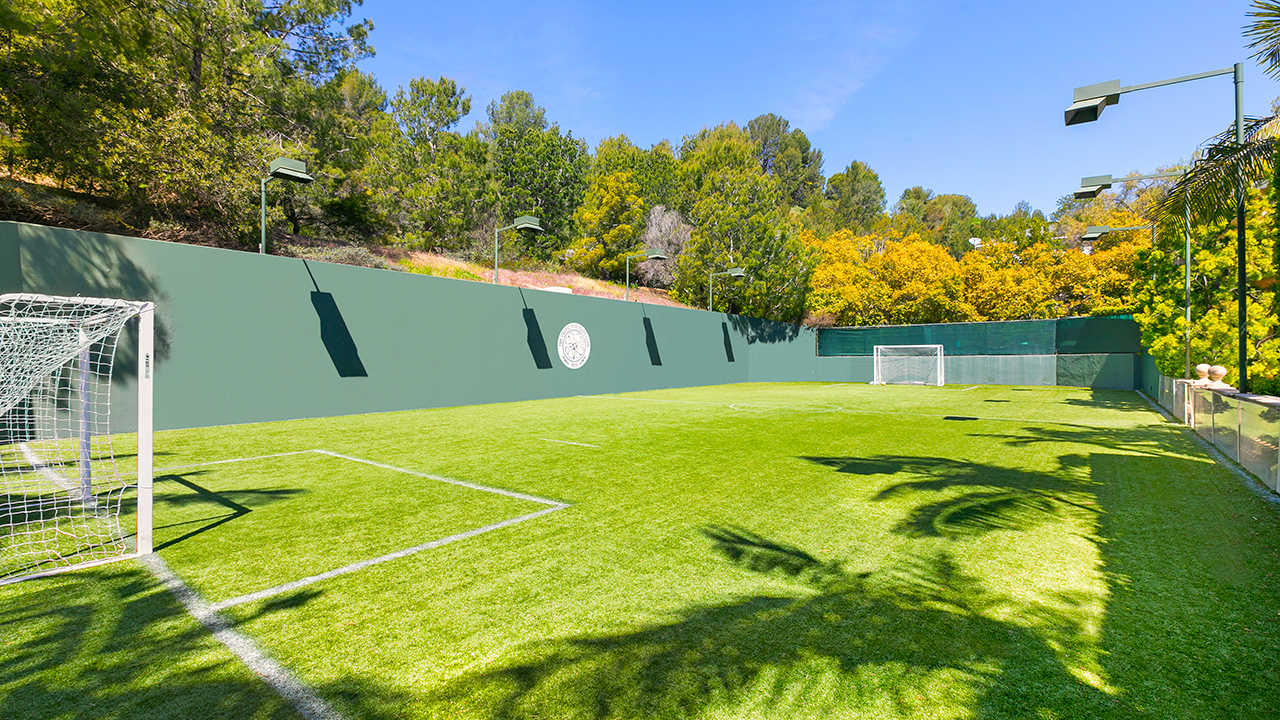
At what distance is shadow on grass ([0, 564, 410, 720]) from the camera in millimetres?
2275

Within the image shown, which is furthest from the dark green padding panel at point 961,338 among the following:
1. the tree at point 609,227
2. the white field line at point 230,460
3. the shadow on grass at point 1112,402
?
the white field line at point 230,460

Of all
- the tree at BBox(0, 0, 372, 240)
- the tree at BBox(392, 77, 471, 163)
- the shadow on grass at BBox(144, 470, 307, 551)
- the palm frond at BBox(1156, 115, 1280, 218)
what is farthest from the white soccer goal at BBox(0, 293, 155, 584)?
the tree at BBox(392, 77, 471, 163)

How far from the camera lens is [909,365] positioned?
85.7 ft

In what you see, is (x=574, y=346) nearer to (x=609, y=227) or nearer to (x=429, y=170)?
(x=429, y=170)

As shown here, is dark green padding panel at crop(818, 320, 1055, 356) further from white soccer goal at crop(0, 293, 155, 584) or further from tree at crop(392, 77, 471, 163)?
white soccer goal at crop(0, 293, 155, 584)

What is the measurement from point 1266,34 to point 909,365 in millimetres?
20804

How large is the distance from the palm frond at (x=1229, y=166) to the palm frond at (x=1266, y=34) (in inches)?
34.2

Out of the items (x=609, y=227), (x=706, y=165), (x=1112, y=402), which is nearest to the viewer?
(x=1112, y=402)

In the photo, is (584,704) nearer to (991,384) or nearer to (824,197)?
(991,384)

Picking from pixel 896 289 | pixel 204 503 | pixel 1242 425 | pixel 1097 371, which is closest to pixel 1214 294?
pixel 1242 425

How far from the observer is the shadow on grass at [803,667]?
90.4 inches

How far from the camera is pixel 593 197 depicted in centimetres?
3528

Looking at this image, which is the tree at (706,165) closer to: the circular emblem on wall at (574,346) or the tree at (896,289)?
the tree at (896,289)

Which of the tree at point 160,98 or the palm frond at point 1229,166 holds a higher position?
the tree at point 160,98
